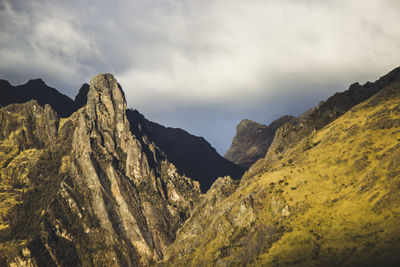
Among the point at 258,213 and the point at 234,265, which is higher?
the point at 258,213

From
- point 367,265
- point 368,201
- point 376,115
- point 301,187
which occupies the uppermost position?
point 376,115

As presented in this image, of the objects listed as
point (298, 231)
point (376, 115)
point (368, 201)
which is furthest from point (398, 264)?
point (376, 115)

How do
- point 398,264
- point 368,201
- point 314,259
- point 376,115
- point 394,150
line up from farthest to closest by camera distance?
point 376,115
point 394,150
point 368,201
point 314,259
point 398,264

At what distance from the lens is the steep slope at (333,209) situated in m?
124

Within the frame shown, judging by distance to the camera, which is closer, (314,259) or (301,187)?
(314,259)

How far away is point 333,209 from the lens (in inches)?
5965

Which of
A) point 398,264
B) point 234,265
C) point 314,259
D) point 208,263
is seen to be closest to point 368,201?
point 314,259

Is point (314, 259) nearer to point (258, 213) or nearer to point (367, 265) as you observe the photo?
point (367, 265)

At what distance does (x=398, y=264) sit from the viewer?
317ft

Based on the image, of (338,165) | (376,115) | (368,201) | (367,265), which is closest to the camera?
(367,265)

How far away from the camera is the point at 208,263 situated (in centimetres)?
18988

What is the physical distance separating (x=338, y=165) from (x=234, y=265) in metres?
81.7

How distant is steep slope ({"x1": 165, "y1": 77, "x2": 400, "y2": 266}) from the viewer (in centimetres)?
12381

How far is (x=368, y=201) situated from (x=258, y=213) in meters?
64.0
